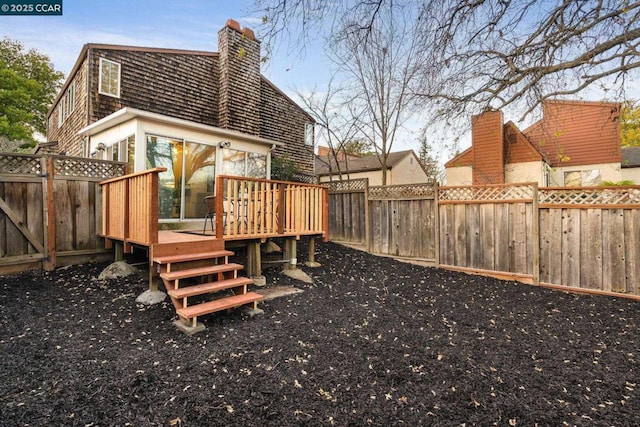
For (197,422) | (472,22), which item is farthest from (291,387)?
(472,22)

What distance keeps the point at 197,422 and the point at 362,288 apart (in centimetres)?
339

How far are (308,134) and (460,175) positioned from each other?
25.7ft

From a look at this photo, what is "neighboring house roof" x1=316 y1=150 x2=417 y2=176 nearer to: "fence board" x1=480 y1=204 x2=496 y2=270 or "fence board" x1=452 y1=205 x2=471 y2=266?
"fence board" x1=452 y1=205 x2=471 y2=266

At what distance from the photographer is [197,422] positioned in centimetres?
197

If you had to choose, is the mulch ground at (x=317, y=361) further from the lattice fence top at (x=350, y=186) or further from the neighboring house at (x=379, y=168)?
the neighboring house at (x=379, y=168)

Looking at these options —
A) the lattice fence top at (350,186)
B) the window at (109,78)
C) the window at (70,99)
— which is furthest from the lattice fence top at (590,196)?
the window at (70,99)

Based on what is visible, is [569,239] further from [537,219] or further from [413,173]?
[413,173]

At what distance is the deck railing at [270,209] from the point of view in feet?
15.0

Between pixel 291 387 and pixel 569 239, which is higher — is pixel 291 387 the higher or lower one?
the lower one

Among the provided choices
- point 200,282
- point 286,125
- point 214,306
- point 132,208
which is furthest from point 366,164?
point 214,306

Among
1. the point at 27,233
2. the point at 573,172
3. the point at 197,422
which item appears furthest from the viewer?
the point at 573,172

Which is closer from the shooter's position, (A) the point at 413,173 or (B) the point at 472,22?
(B) the point at 472,22

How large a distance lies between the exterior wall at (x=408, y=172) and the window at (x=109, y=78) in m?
13.6

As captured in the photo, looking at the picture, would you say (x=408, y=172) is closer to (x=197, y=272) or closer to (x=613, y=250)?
(x=613, y=250)
